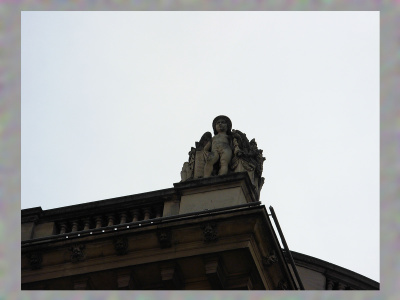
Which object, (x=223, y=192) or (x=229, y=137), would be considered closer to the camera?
(x=223, y=192)

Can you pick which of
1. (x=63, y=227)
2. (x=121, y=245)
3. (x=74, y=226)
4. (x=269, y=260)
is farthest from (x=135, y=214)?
(x=269, y=260)

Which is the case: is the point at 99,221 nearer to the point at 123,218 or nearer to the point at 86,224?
the point at 86,224

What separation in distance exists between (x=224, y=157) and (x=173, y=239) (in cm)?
290

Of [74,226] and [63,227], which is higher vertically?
[63,227]

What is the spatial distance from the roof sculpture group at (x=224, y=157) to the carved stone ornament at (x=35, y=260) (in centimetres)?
371

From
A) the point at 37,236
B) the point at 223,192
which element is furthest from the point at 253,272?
the point at 37,236

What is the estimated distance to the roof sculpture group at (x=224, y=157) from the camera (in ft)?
72.8

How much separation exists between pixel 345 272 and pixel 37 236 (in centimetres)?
859

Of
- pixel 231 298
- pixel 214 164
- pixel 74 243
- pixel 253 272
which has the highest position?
pixel 214 164

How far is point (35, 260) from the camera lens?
20.8 meters

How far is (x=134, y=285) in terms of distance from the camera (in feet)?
65.9

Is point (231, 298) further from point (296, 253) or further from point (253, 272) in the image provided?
point (296, 253)

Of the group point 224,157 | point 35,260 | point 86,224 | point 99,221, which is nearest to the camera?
point 35,260

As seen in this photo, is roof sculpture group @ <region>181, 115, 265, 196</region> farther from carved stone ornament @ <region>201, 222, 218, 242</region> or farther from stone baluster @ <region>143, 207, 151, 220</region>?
carved stone ornament @ <region>201, 222, 218, 242</region>
